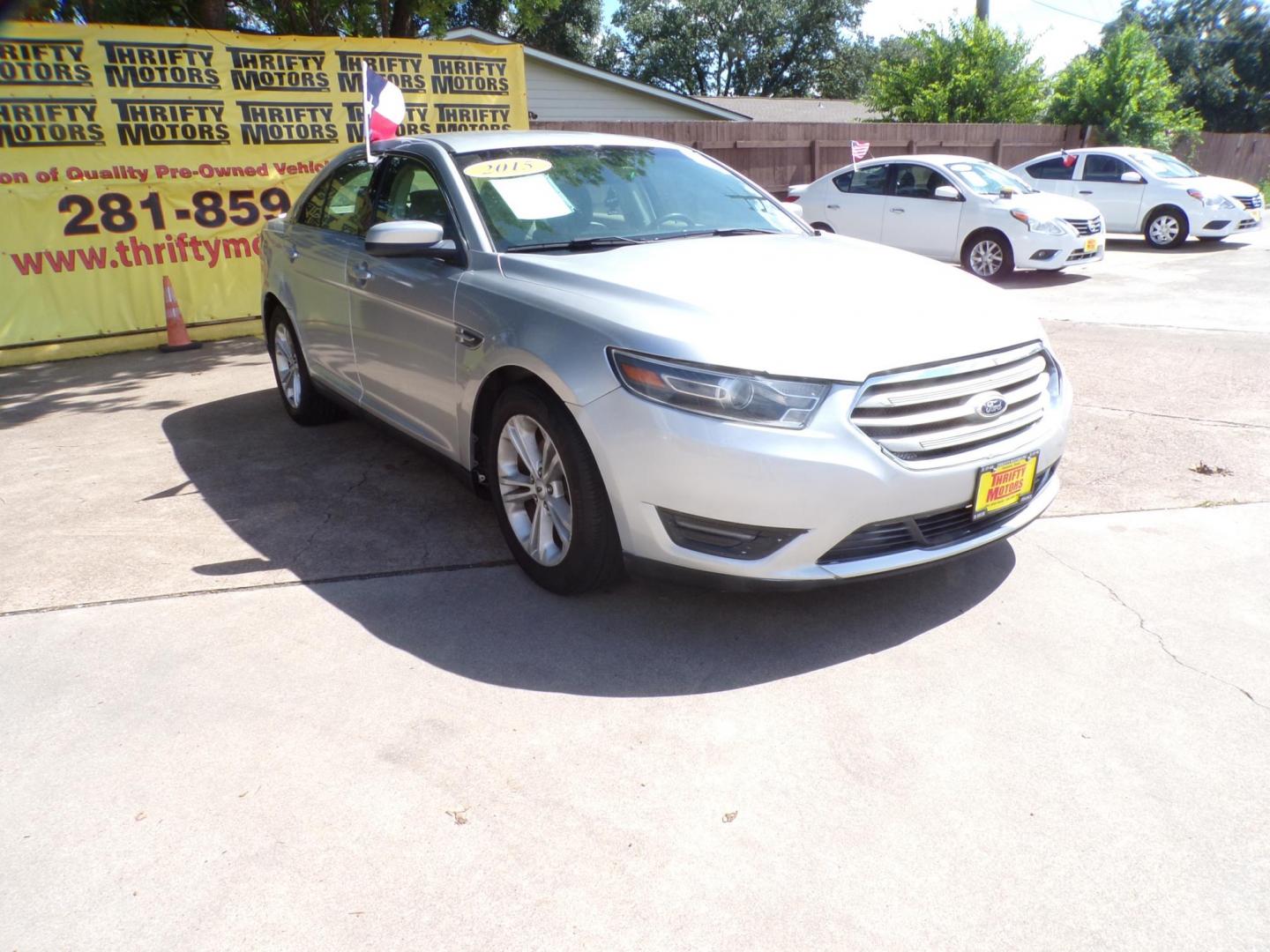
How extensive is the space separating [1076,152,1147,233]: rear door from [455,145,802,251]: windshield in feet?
41.5

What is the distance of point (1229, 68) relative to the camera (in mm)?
40875

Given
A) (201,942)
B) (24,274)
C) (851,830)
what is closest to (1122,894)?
(851,830)

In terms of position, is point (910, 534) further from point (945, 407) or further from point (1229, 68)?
point (1229, 68)

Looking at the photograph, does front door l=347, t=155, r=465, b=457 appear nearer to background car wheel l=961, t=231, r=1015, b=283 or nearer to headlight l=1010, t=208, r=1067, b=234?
headlight l=1010, t=208, r=1067, b=234

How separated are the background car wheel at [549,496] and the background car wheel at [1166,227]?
14.3 metres

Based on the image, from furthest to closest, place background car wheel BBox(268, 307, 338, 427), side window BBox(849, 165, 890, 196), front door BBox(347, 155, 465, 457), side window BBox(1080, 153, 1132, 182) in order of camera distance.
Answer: side window BBox(1080, 153, 1132, 182)
side window BBox(849, 165, 890, 196)
background car wheel BBox(268, 307, 338, 427)
front door BBox(347, 155, 465, 457)

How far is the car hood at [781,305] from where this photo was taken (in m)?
3.09

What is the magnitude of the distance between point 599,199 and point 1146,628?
2.74 m

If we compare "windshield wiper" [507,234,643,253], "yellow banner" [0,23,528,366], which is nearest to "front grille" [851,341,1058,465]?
"windshield wiper" [507,234,643,253]

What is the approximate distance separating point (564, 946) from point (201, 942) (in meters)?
0.81

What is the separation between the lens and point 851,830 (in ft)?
8.25

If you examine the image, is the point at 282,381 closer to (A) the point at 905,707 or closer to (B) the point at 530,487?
(B) the point at 530,487

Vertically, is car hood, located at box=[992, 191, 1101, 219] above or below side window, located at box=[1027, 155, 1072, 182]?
below

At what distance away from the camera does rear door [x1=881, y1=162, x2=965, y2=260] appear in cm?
1230
